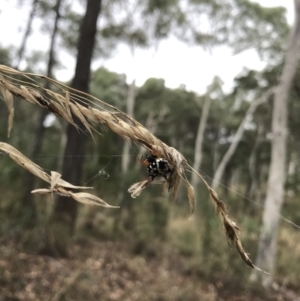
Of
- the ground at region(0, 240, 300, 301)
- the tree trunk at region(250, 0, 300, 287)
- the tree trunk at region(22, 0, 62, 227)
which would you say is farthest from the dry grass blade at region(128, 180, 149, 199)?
the tree trunk at region(250, 0, 300, 287)

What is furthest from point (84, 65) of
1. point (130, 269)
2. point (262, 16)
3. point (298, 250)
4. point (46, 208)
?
A: point (262, 16)

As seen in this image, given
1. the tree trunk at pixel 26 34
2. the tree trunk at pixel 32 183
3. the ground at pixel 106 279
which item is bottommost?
the ground at pixel 106 279

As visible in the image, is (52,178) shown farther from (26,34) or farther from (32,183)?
(26,34)

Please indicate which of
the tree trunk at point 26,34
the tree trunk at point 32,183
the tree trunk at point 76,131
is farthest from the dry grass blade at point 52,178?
the tree trunk at point 26,34

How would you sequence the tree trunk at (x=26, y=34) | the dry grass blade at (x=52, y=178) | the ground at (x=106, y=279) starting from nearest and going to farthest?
the dry grass blade at (x=52, y=178), the ground at (x=106, y=279), the tree trunk at (x=26, y=34)

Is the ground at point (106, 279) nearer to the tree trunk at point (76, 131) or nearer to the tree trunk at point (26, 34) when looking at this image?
the tree trunk at point (76, 131)

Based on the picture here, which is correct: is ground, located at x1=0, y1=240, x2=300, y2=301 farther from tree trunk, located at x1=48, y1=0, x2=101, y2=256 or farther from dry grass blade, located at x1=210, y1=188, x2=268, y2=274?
dry grass blade, located at x1=210, y1=188, x2=268, y2=274

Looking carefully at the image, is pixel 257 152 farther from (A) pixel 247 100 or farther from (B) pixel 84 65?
(B) pixel 84 65

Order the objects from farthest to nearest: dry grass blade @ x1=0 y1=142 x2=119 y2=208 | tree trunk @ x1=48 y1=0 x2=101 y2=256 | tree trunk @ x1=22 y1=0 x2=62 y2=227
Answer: tree trunk @ x1=48 y1=0 x2=101 y2=256 → tree trunk @ x1=22 y1=0 x2=62 y2=227 → dry grass blade @ x1=0 y1=142 x2=119 y2=208
